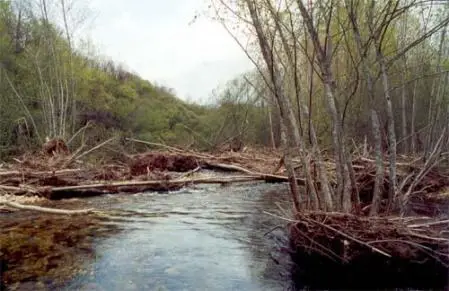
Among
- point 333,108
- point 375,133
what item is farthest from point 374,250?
point 333,108

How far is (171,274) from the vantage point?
193 inches

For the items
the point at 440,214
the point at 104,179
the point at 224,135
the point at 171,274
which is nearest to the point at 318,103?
the point at 440,214

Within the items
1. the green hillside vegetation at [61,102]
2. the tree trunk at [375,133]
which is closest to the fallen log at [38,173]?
the green hillside vegetation at [61,102]

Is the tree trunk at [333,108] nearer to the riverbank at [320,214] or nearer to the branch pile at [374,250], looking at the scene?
the riverbank at [320,214]

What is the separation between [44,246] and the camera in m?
5.89

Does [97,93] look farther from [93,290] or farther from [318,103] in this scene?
[93,290]

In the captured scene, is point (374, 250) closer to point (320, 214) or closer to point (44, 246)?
point (320, 214)

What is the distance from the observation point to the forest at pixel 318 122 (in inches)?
198

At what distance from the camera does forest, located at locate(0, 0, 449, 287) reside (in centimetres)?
504

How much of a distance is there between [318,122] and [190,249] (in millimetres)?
7380

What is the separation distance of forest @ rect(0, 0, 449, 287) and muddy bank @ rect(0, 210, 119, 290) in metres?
2.14

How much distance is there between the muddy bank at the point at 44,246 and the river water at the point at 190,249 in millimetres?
248

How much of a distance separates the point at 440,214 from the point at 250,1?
5.30m

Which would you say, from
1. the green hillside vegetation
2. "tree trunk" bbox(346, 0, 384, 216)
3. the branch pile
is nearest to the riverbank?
the branch pile
